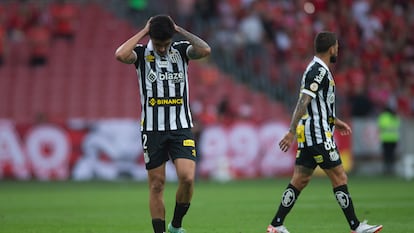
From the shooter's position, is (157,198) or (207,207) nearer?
(157,198)

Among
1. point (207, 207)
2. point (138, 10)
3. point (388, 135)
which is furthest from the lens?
A: point (138, 10)

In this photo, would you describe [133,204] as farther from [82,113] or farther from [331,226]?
[82,113]

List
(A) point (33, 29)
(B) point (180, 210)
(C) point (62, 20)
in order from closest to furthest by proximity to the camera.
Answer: (B) point (180, 210)
(A) point (33, 29)
(C) point (62, 20)

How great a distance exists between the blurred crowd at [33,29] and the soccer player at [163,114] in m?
20.0

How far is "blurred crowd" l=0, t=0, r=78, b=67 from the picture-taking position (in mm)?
30234

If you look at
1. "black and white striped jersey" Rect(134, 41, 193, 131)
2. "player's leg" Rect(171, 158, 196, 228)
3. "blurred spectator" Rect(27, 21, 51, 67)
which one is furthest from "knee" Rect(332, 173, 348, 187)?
"blurred spectator" Rect(27, 21, 51, 67)

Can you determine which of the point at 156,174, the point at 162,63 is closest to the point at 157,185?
the point at 156,174

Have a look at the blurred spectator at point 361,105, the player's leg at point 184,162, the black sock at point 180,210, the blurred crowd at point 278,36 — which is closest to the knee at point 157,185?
the player's leg at point 184,162

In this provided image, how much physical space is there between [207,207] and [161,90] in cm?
602

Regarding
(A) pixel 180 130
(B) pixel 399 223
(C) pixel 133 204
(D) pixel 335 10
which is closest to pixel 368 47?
(D) pixel 335 10

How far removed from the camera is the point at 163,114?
10539 millimetres

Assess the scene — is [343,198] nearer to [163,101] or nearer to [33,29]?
[163,101]

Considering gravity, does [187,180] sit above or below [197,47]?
below

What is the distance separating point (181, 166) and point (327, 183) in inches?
507
